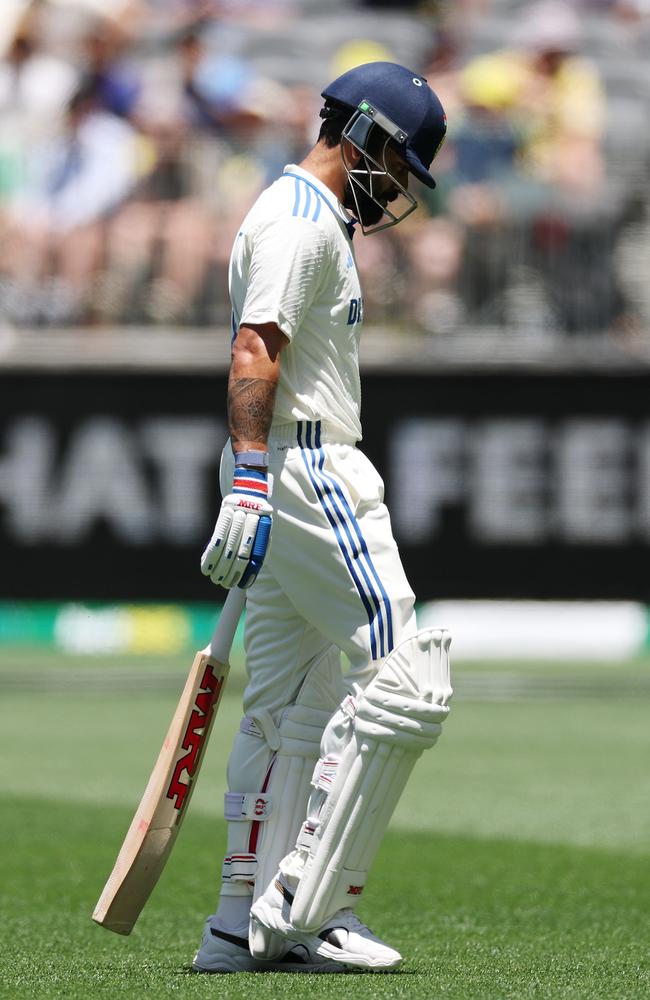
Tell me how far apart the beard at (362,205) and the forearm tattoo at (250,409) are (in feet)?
1.71

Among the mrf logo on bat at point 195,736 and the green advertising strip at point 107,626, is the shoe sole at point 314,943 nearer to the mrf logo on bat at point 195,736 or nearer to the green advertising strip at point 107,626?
the mrf logo on bat at point 195,736

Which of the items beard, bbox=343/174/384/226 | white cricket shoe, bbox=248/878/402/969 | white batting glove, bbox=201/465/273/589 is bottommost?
white cricket shoe, bbox=248/878/402/969

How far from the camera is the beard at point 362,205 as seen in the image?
12.7 feet

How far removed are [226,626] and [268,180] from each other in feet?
29.9

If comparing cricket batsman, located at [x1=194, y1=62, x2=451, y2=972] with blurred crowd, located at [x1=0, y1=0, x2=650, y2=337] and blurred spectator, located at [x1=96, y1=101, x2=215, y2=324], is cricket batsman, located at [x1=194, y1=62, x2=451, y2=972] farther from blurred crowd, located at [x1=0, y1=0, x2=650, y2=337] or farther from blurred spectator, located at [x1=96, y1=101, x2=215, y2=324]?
blurred spectator, located at [x1=96, y1=101, x2=215, y2=324]

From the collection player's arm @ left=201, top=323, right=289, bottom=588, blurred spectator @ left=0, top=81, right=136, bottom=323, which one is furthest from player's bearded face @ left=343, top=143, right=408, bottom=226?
blurred spectator @ left=0, top=81, right=136, bottom=323

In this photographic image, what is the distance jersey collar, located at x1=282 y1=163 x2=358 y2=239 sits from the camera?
3.79 metres

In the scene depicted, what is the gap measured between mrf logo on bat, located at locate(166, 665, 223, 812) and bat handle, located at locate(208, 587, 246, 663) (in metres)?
0.04

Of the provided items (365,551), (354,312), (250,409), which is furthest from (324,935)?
(354,312)

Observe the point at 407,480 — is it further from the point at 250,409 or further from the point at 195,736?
the point at 250,409

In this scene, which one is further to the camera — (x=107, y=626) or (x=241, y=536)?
(x=107, y=626)

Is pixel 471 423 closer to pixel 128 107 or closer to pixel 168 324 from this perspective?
pixel 168 324

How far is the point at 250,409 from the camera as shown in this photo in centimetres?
358

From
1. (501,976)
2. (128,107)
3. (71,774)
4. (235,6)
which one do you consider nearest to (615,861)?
(501,976)
